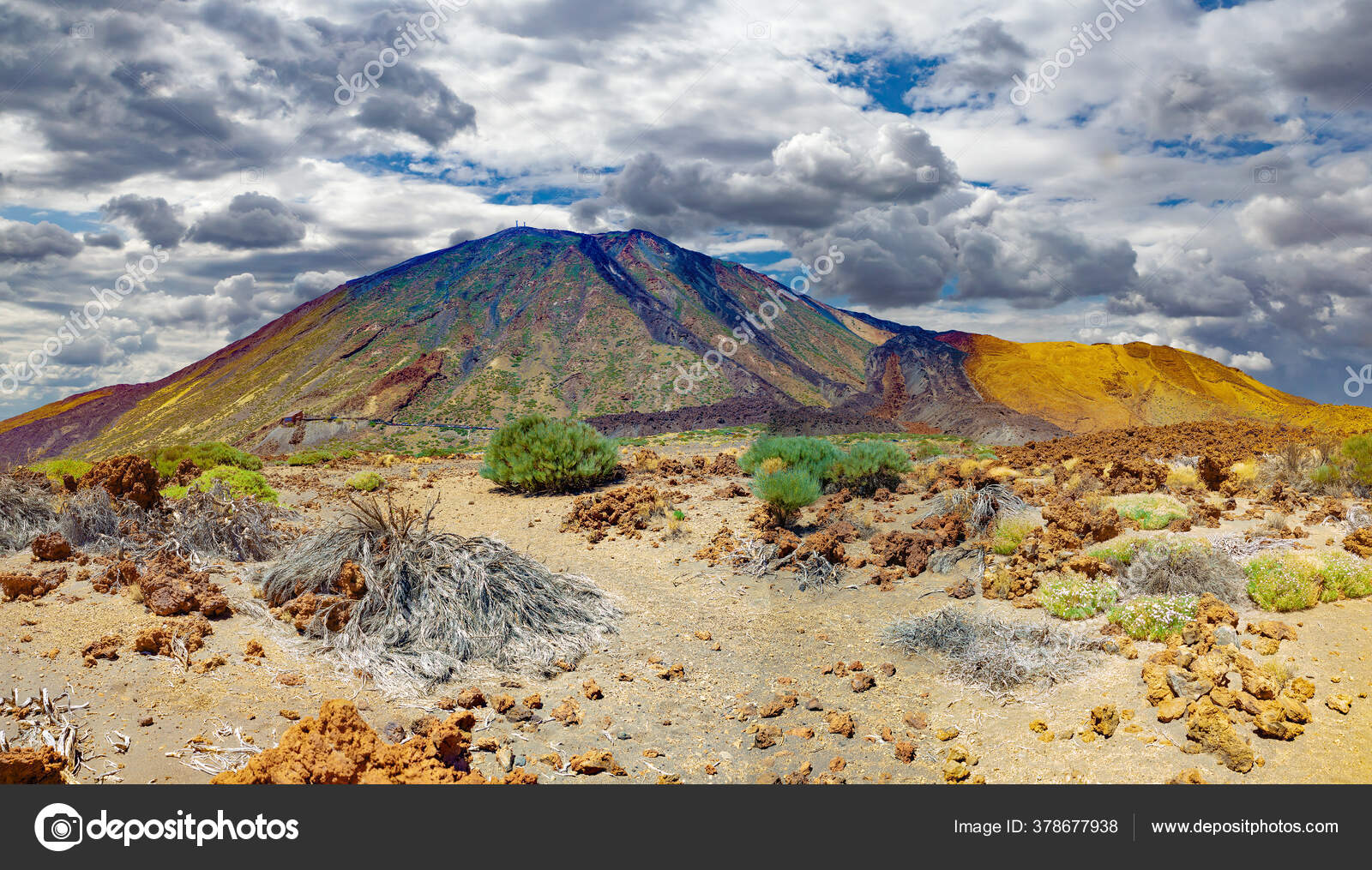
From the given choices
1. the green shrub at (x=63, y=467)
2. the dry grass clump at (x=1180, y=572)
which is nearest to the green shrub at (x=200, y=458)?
the green shrub at (x=63, y=467)

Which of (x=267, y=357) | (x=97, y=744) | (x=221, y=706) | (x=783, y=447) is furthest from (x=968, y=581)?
(x=267, y=357)

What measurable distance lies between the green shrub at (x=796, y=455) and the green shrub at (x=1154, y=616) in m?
6.33

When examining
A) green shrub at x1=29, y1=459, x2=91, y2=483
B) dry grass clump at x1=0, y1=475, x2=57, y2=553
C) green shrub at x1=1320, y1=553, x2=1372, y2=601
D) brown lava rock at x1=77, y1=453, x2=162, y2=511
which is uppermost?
green shrub at x1=29, y1=459, x2=91, y2=483

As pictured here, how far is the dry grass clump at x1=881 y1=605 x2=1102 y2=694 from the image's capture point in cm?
531

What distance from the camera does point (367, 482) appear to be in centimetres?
1437

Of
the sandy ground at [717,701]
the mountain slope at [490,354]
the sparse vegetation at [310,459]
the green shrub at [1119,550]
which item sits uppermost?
the mountain slope at [490,354]

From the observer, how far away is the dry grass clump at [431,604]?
5715 millimetres

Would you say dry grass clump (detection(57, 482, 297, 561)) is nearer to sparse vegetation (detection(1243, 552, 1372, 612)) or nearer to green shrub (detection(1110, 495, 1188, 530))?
sparse vegetation (detection(1243, 552, 1372, 612))

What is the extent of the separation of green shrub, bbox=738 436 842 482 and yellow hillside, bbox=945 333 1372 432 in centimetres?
2647

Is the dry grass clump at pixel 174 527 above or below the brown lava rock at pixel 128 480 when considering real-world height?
below

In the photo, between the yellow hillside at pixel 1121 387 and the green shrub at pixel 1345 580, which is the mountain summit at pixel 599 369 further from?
the green shrub at pixel 1345 580

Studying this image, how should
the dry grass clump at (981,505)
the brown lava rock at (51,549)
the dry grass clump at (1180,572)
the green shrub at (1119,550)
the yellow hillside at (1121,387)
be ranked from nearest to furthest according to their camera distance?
the dry grass clump at (1180,572)
the brown lava rock at (51,549)
the green shrub at (1119,550)
the dry grass clump at (981,505)
the yellow hillside at (1121,387)

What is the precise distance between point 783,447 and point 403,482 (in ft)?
26.0
